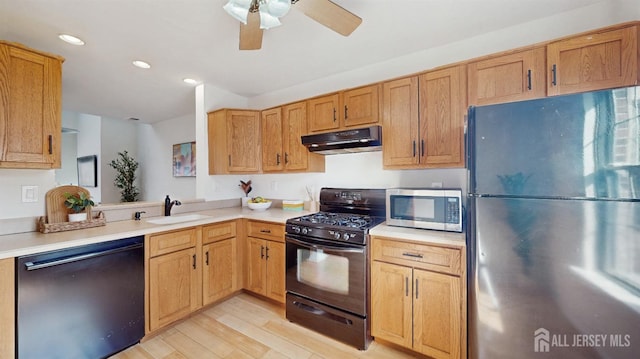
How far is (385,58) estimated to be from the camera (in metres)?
2.39

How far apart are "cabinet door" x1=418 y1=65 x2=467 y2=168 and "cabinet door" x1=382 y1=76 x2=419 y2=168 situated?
0.21ft

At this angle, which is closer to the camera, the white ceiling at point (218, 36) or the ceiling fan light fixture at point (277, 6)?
the ceiling fan light fixture at point (277, 6)

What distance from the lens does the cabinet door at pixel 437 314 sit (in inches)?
61.7

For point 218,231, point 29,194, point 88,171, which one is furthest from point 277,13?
point 88,171

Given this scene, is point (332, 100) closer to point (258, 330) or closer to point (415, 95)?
point (415, 95)

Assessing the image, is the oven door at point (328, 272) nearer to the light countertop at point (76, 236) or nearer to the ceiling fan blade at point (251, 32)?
the light countertop at point (76, 236)

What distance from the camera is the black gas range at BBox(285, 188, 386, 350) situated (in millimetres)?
1852

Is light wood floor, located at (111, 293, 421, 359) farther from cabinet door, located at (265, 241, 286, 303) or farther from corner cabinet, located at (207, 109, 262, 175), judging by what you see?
corner cabinet, located at (207, 109, 262, 175)

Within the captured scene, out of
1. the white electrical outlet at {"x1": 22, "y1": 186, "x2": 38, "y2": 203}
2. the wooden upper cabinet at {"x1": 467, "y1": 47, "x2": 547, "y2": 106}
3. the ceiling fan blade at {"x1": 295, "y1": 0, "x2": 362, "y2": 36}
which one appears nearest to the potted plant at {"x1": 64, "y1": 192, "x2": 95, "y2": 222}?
the white electrical outlet at {"x1": 22, "y1": 186, "x2": 38, "y2": 203}

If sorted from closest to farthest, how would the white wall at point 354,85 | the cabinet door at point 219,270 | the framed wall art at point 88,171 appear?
the white wall at point 354,85 < the cabinet door at point 219,270 < the framed wall art at point 88,171

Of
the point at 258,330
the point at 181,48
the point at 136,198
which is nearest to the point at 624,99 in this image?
the point at 258,330

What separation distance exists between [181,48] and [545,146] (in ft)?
8.83

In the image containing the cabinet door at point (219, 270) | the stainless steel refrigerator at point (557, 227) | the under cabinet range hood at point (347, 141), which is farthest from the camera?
the cabinet door at point (219, 270)

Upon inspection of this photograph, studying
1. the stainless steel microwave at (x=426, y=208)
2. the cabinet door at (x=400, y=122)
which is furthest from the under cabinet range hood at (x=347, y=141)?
the stainless steel microwave at (x=426, y=208)
